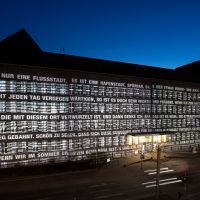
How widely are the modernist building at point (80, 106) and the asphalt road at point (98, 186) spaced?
450cm

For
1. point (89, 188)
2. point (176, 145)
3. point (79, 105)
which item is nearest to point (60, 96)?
point (79, 105)

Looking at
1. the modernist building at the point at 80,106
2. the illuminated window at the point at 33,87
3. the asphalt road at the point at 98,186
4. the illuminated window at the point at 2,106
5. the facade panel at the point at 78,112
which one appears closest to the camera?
the asphalt road at the point at 98,186

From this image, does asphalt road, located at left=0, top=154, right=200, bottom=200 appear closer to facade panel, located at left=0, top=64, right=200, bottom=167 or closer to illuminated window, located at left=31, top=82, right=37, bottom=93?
facade panel, located at left=0, top=64, right=200, bottom=167

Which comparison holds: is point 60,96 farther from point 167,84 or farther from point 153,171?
point 167,84

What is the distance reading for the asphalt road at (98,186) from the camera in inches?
858

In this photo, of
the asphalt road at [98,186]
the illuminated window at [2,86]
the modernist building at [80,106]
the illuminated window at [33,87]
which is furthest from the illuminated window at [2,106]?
the asphalt road at [98,186]

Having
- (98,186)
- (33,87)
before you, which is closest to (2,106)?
(33,87)

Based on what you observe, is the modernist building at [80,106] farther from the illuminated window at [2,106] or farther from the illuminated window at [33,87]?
the illuminated window at [33,87]

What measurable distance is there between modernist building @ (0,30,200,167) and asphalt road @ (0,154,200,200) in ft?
14.8

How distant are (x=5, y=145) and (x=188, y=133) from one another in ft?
88.2

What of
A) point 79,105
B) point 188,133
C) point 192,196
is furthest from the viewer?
point 188,133

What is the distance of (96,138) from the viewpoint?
34531 millimetres

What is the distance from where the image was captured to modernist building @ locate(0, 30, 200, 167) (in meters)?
29.6

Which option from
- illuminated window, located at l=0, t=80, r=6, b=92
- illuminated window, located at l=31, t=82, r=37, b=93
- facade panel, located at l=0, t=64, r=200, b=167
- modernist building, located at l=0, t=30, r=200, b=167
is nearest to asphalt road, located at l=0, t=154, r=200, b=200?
facade panel, located at l=0, t=64, r=200, b=167
